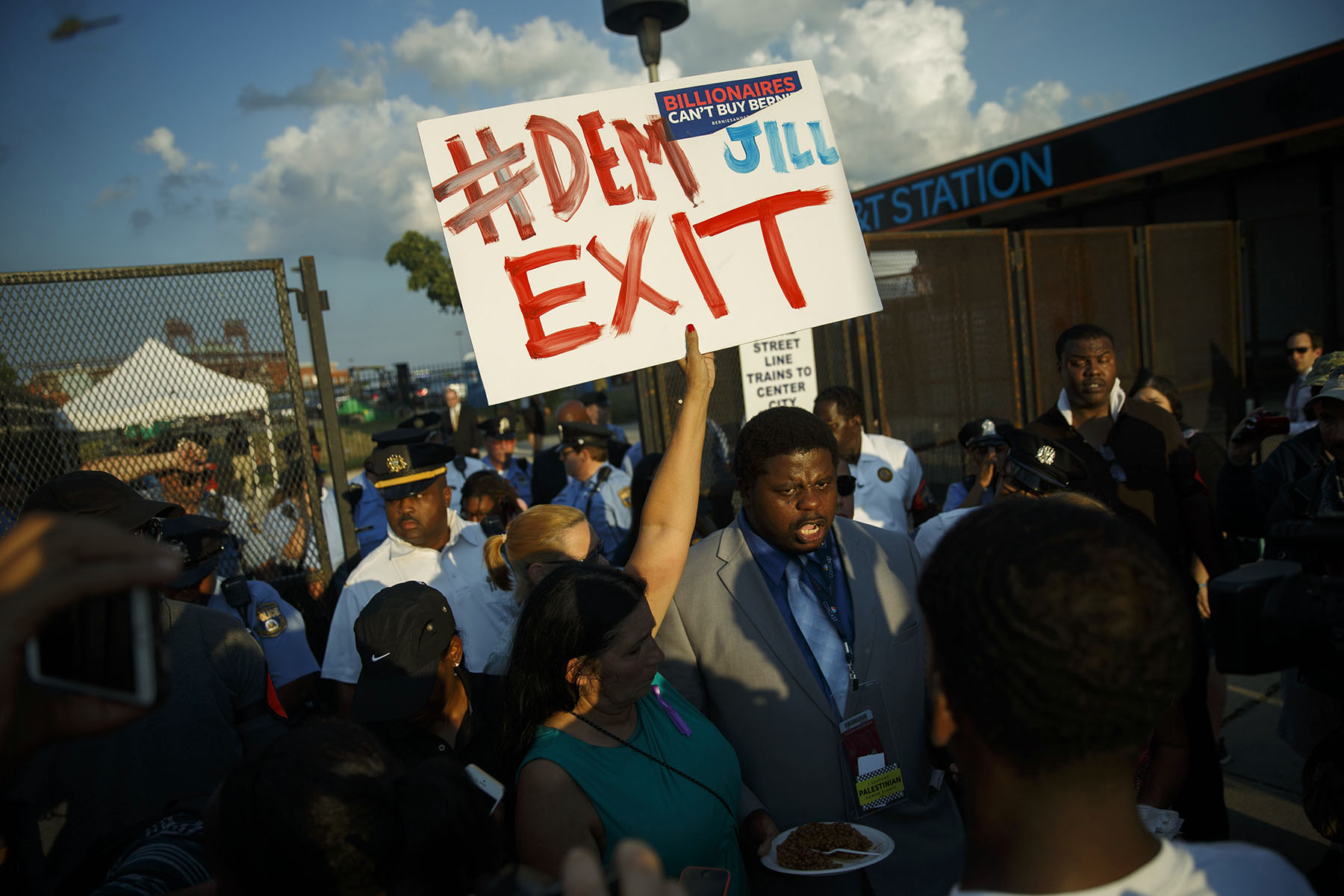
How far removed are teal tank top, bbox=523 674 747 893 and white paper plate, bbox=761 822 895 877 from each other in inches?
4.6

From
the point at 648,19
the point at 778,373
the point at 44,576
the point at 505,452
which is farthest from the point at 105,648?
the point at 505,452

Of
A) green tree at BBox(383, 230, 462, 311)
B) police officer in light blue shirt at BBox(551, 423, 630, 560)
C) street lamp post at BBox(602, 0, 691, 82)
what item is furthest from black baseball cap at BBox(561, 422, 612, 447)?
green tree at BBox(383, 230, 462, 311)

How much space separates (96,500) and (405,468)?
146 cm

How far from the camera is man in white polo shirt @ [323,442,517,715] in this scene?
3295 millimetres

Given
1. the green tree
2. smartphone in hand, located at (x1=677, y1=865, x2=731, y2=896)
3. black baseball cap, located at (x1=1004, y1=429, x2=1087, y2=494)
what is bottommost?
smartphone in hand, located at (x1=677, y1=865, x2=731, y2=896)

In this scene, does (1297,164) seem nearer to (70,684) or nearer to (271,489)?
(271,489)

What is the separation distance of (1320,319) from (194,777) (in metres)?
13.5

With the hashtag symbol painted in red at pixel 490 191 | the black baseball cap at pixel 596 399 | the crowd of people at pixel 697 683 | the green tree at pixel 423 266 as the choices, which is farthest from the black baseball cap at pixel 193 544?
the green tree at pixel 423 266

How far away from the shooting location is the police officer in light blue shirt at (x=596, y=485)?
207 inches

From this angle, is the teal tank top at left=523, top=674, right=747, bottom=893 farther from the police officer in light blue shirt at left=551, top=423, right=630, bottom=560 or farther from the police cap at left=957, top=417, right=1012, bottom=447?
the police officer in light blue shirt at left=551, top=423, right=630, bottom=560

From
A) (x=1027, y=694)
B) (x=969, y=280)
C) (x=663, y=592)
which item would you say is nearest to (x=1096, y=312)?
(x=969, y=280)

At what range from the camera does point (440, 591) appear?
→ 330 centimetres

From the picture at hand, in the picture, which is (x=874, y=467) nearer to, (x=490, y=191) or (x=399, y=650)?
(x=490, y=191)

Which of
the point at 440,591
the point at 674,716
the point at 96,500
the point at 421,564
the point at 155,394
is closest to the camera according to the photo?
the point at 674,716
